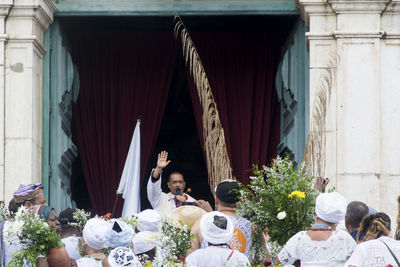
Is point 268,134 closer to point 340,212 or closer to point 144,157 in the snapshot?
point 144,157

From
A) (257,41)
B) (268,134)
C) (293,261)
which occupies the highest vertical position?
(257,41)

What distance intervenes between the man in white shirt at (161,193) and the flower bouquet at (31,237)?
407 cm

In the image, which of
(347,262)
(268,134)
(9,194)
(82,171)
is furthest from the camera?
(82,171)

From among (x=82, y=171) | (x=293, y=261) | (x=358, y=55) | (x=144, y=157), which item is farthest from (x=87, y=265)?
(x=82, y=171)

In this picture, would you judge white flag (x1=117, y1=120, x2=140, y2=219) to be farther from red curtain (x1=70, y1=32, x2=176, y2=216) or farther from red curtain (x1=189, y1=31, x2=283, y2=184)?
red curtain (x1=70, y1=32, x2=176, y2=216)

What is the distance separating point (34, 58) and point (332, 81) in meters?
3.48

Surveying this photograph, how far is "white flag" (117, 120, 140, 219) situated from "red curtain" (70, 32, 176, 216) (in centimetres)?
213

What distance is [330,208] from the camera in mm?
8547

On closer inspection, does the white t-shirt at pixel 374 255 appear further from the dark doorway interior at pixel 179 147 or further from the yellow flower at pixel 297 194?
the dark doorway interior at pixel 179 147

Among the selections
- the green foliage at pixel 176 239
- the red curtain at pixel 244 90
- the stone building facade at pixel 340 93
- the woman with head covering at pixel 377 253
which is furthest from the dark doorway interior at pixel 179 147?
the woman with head covering at pixel 377 253

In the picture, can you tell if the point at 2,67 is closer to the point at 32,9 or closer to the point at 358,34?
the point at 32,9

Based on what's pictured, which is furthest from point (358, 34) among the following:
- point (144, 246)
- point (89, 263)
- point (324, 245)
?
point (89, 263)

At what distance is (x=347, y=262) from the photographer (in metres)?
7.88

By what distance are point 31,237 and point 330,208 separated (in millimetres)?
2290
